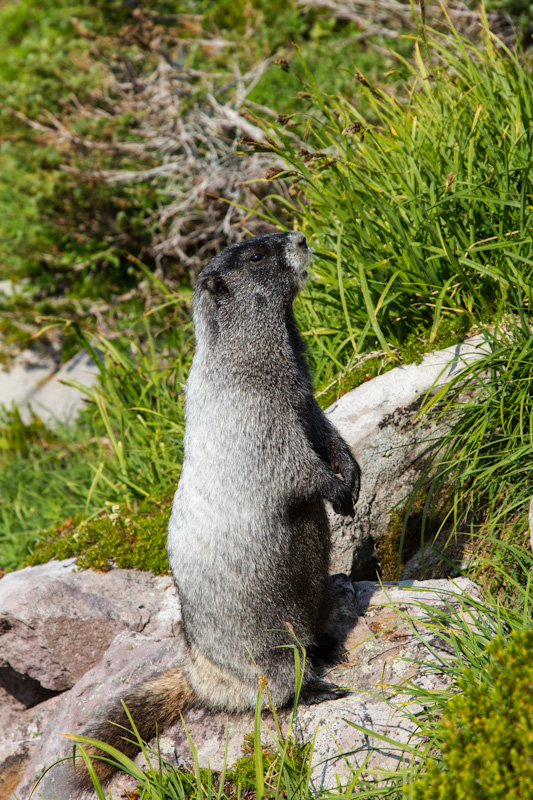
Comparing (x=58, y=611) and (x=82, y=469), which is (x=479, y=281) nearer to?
Answer: (x=58, y=611)

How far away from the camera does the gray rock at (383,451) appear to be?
4.43 metres

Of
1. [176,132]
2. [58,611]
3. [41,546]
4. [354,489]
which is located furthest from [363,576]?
[176,132]

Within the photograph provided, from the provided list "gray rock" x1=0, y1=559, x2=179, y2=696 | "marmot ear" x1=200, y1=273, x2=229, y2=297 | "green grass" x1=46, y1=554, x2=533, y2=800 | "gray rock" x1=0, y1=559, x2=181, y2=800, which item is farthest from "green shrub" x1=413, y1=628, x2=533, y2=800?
"gray rock" x1=0, y1=559, x2=179, y2=696

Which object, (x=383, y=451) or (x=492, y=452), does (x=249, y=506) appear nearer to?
(x=383, y=451)

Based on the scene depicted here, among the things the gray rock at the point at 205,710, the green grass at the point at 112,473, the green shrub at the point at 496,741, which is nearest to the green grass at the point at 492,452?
the gray rock at the point at 205,710

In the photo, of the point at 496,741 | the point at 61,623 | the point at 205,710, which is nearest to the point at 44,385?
the point at 61,623

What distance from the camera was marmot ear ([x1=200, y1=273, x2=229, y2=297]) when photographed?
3.88 meters

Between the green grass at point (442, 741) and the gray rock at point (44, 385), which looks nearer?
the green grass at point (442, 741)

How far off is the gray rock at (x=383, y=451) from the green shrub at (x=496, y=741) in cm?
219

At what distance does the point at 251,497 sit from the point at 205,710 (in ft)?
4.40

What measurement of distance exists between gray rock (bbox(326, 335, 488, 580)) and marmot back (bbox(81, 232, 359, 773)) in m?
0.57

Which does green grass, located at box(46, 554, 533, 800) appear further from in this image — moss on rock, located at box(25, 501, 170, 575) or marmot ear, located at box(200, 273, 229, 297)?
marmot ear, located at box(200, 273, 229, 297)

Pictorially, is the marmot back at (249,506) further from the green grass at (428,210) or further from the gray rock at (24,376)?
the gray rock at (24,376)

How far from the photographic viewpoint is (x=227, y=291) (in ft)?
12.8
